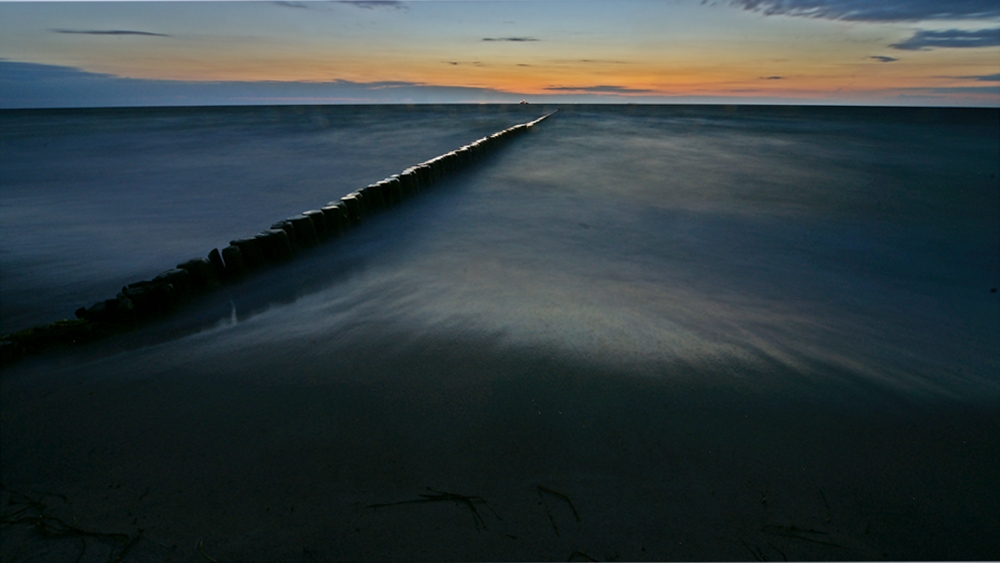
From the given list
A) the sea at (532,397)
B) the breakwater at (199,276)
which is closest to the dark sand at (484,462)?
the sea at (532,397)

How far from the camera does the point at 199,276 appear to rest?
441cm

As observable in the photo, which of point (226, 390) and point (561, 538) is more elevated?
point (226, 390)

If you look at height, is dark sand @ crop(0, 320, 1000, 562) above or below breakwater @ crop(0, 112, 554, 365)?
below

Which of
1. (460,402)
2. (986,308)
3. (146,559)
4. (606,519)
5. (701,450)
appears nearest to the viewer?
(146,559)

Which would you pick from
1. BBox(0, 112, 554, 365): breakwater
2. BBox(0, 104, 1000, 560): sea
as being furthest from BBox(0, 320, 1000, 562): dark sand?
BBox(0, 112, 554, 365): breakwater

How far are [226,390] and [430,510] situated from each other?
1701 millimetres

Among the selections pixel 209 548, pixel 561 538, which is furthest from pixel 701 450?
pixel 209 548

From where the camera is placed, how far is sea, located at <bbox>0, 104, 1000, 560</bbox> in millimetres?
2025

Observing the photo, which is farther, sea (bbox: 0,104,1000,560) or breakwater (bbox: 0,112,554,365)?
breakwater (bbox: 0,112,554,365)

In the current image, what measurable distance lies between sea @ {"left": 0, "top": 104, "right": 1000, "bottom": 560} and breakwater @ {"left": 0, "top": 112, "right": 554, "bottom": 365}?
0.17m

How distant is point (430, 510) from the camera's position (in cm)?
207

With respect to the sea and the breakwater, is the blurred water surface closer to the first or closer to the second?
the sea

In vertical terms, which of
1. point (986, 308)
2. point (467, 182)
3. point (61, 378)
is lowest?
point (986, 308)

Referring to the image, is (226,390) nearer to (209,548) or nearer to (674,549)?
(209,548)
